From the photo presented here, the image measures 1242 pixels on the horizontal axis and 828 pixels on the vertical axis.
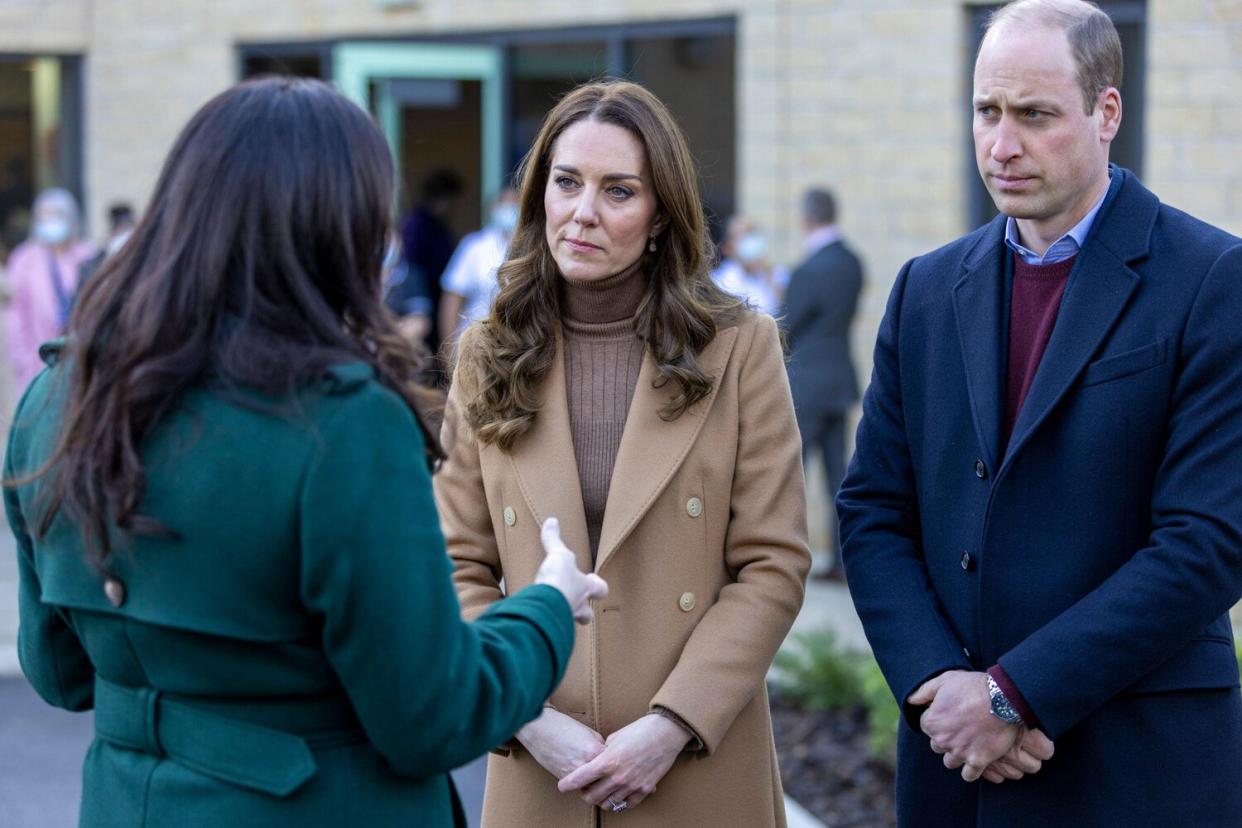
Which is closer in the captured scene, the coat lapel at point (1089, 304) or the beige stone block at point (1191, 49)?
the coat lapel at point (1089, 304)

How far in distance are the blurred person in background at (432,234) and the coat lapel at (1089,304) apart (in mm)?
9723

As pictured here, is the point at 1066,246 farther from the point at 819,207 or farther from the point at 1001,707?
the point at 819,207

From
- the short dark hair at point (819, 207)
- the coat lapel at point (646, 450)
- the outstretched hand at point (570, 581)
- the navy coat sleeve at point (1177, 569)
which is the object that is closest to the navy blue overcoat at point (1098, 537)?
the navy coat sleeve at point (1177, 569)

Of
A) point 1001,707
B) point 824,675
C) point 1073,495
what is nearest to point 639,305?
point 1073,495

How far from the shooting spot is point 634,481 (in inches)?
123

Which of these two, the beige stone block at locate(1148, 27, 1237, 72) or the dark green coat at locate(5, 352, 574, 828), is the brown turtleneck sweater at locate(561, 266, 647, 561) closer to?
the dark green coat at locate(5, 352, 574, 828)

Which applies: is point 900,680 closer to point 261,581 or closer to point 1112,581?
point 1112,581

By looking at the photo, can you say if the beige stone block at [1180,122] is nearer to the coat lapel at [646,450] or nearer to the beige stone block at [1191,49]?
the beige stone block at [1191,49]

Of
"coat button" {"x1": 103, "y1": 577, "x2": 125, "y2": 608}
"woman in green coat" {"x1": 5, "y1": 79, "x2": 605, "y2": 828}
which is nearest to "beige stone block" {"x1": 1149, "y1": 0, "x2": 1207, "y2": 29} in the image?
"woman in green coat" {"x1": 5, "y1": 79, "x2": 605, "y2": 828}

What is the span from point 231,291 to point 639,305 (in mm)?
1264

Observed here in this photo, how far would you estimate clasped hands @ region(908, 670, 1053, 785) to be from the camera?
285 centimetres

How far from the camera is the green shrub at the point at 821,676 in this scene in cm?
643

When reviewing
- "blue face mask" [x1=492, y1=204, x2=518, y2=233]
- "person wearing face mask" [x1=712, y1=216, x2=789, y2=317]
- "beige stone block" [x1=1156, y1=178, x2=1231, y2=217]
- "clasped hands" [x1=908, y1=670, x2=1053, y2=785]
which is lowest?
"clasped hands" [x1=908, y1=670, x2=1053, y2=785]

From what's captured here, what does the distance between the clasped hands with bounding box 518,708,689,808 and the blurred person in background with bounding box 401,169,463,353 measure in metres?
9.52
